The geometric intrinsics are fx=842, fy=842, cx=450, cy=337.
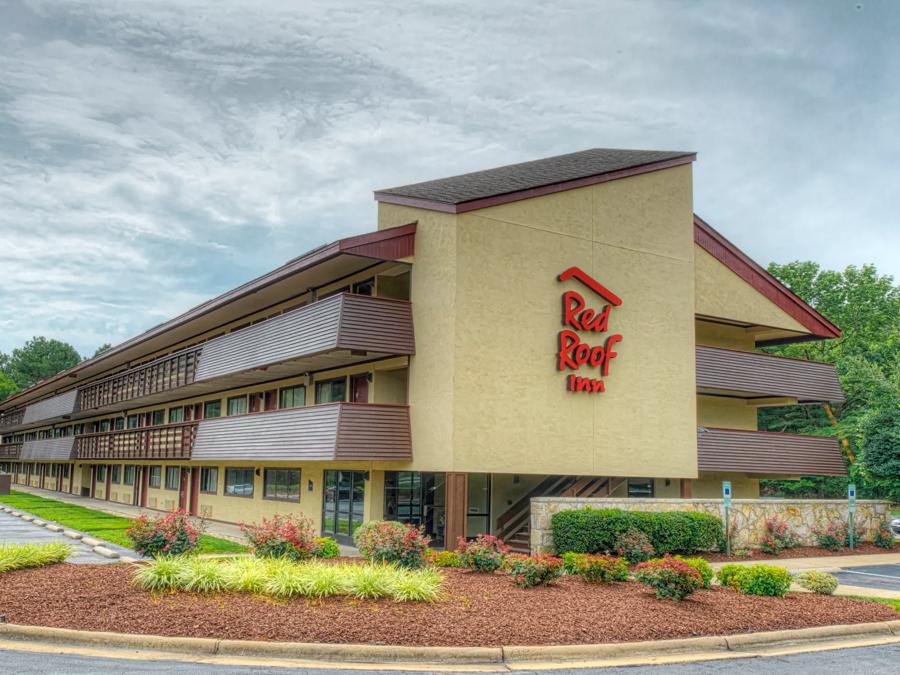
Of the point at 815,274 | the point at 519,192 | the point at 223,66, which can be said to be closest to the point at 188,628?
the point at 519,192

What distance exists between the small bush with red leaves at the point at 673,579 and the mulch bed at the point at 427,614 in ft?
0.61

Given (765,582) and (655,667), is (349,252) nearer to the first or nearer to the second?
(765,582)

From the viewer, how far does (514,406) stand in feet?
73.7

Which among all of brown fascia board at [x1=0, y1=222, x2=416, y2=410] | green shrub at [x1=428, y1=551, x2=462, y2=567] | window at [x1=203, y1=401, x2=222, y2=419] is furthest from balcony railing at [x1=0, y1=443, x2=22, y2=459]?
green shrub at [x1=428, y1=551, x2=462, y2=567]

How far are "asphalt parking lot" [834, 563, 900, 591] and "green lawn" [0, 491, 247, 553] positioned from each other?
14.0 metres

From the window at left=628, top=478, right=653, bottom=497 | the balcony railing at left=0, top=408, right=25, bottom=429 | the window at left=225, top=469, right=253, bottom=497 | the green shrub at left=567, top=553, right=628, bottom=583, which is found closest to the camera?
the green shrub at left=567, top=553, right=628, bottom=583

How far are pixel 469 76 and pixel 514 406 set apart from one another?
8.93 meters

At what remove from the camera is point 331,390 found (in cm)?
2747

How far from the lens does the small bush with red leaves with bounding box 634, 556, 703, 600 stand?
514 inches

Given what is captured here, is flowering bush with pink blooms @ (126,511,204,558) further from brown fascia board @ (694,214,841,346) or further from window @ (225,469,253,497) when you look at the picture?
brown fascia board @ (694,214,841,346)

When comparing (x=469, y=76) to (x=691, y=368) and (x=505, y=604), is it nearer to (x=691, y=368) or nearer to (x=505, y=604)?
(x=691, y=368)

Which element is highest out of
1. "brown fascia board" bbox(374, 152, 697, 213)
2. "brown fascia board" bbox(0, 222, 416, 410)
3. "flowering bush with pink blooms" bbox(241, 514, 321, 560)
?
"brown fascia board" bbox(374, 152, 697, 213)

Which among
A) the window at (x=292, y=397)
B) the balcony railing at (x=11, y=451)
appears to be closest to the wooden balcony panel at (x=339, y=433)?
the window at (x=292, y=397)

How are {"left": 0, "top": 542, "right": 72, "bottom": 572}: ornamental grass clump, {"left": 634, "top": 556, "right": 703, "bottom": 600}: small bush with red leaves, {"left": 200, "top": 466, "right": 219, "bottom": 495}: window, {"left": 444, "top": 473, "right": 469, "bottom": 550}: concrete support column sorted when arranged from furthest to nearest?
{"left": 200, "top": 466, "right": 219, "bottom": 495}: window → {"left": 444, "top": 473, "right": 469, "bottom": 550}: concrete support column → {"left": 0, "top": 542, "right": 72, "bottom": 572}: ornamental grass clump → {"left": 634, "top": 556, "right": 703, "bottom": 600}: small bush with red leaves
